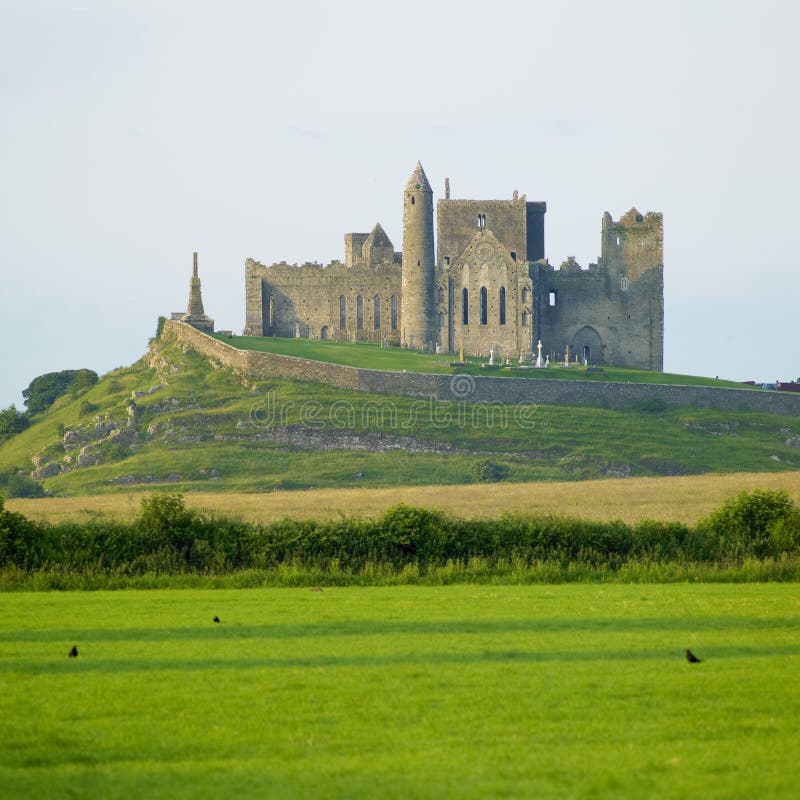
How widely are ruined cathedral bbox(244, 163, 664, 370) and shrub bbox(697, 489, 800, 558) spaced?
57.5 m

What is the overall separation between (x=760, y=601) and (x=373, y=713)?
10389 mm

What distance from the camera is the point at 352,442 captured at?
70750 millimetres

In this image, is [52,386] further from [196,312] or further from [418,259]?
[418,259]

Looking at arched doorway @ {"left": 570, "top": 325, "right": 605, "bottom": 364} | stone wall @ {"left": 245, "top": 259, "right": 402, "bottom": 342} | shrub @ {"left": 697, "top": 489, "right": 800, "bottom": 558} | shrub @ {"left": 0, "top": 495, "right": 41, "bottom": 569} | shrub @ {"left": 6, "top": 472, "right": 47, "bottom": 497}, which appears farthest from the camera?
stone wall @ {"left": 245, "top": 259, "right": 402, "bottom": 342}

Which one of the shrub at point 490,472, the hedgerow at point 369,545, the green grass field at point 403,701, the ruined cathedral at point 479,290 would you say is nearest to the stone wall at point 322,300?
the ruined cathedral at point 479,290

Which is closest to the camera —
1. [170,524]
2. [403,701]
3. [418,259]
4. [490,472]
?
[403,701]

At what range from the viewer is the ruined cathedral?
91.1 meters

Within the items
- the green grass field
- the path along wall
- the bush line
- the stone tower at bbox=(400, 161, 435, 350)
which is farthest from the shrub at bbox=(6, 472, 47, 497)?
the green grass field

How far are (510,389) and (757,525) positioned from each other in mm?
45177

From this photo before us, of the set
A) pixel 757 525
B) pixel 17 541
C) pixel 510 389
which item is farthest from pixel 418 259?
pixel 17 541

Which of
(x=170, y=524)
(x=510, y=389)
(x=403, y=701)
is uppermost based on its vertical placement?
(x=510, y=389)

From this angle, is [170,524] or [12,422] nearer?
[170,524]

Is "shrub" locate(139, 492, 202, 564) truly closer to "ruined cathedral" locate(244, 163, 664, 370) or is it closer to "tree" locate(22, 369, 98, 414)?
"ruined cathedral" locate(244, 163, 664, 370)

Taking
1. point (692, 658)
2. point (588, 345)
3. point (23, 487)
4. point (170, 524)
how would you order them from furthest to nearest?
point (588, 345), point (23, 487), point (170, 524), point (692, 658)
